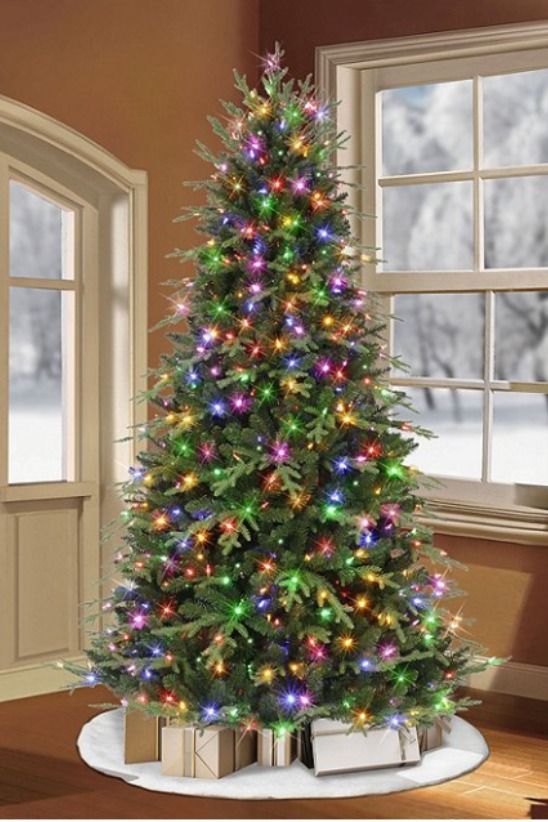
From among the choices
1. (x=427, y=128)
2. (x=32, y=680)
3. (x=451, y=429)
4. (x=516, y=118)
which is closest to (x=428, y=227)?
(x=427, y=128)

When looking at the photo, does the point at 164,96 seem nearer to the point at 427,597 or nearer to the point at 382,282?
the point at 382,282

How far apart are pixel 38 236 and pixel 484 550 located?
6.83 ft

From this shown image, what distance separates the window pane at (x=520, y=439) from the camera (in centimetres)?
564

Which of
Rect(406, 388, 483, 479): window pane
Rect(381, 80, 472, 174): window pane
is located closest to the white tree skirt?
Rect(406, 388, 483, 479): window pane

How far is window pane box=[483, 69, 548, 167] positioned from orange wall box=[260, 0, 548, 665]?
250 mm

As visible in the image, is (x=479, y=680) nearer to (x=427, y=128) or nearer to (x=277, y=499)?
(x=277, y=499)

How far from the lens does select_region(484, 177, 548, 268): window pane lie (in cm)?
562

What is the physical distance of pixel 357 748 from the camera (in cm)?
439

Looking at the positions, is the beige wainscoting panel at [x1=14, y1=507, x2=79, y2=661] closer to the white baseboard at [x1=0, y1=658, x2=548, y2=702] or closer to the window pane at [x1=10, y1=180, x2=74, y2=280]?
the white baseboard at [x1=0, y1=658, x2=548, y2=702]

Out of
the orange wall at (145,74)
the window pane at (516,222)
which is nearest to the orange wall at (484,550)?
the orange wall at (145,74)

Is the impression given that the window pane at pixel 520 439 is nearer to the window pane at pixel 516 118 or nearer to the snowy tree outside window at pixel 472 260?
the snowy tree outside window at pixel 472 260

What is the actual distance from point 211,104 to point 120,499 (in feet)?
5.39

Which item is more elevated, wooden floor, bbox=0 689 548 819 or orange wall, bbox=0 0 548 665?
orange wall, bbox=0 0 548 665

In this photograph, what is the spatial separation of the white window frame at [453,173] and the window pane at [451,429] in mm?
52
